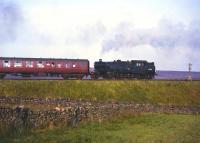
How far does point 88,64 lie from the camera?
78125 mm

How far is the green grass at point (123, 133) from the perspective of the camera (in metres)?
34.0

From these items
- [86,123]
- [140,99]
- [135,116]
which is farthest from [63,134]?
[140,99]

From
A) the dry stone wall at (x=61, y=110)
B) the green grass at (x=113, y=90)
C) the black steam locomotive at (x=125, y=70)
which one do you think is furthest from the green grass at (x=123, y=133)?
the black steam locomotive at (x=125, y=70)

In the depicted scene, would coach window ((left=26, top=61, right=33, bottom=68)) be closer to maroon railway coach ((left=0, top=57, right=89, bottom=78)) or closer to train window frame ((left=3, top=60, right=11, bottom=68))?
maroon railway coach ((left=0, top=57, right=89, bottom=78))

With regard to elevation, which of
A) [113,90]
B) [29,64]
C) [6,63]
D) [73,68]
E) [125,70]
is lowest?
[113,90]

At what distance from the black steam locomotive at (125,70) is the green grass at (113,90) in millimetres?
11229

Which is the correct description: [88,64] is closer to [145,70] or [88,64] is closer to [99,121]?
[145,70]

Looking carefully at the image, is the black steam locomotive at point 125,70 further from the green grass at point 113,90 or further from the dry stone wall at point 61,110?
the dry stone wall at point 61,110

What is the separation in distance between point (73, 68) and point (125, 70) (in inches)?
330

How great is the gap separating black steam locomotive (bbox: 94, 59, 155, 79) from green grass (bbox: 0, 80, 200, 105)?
1123 cm

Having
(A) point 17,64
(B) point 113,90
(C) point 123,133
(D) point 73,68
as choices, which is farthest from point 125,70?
(C) point 123,133

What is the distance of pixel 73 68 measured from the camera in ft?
251

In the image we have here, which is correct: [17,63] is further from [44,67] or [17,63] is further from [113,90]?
[113,90]

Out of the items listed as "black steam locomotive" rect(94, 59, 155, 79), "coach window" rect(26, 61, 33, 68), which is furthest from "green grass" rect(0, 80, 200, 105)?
"coach window" rect(26, 61, 33, 68)
